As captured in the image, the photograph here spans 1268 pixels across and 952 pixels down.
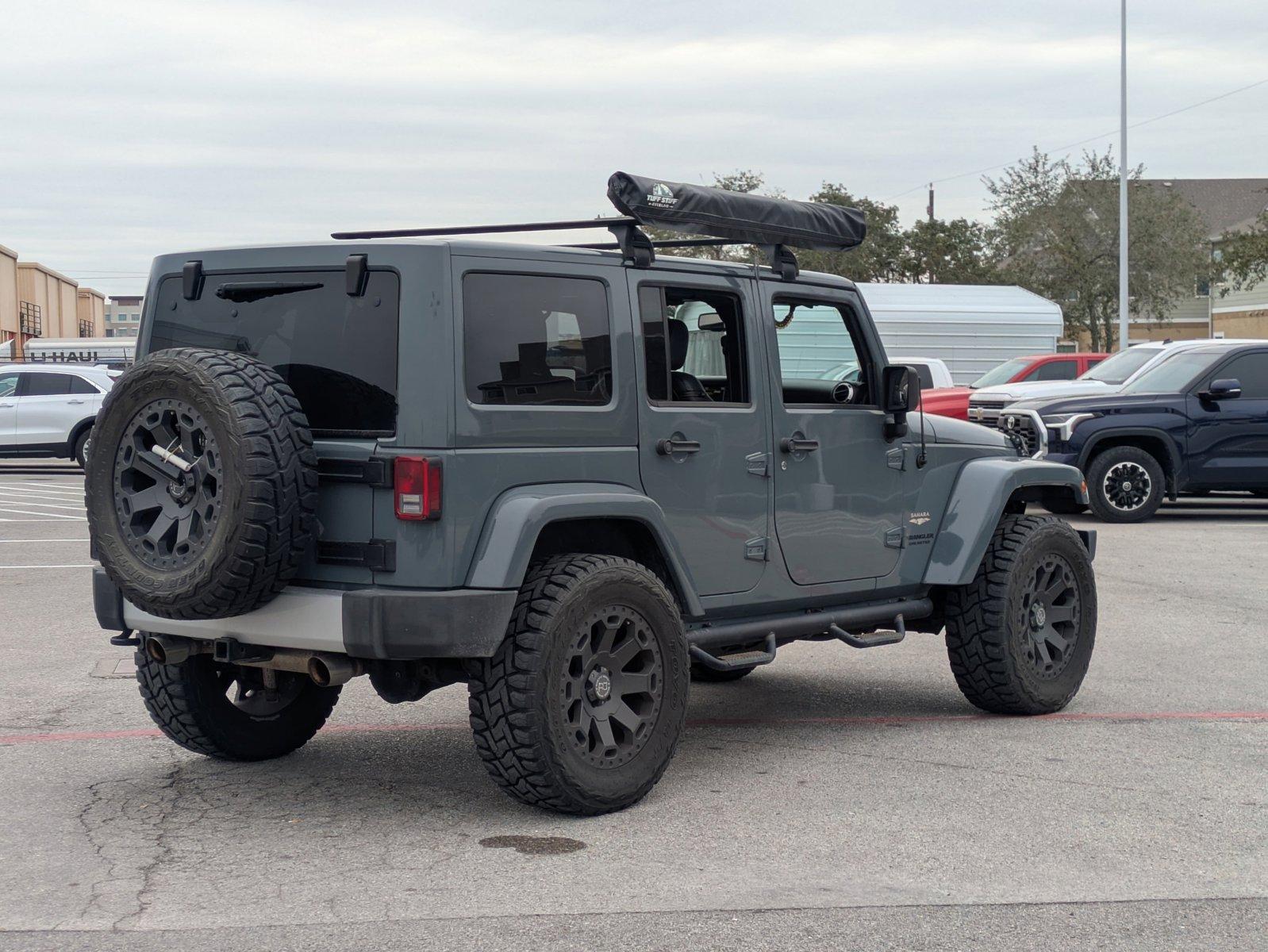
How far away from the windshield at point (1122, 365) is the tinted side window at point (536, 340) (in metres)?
14.2

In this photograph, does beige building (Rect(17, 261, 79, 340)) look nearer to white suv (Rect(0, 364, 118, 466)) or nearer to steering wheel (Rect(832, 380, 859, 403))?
white suv (Rect(0, 364, 118, 466))

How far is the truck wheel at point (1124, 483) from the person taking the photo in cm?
1684

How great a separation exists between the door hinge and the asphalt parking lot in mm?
1167

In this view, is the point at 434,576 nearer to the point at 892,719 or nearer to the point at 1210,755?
the point at 892,719

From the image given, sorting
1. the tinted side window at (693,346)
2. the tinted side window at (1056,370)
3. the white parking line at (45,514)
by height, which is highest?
the tinted side window at (693,346)

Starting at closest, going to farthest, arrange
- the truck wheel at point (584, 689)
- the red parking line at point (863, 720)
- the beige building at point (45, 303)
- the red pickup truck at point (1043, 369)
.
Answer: the truck wheel at point (584, 689) → the red parking line at point (863, 720) → the red pickup truck at point (1043, 369) → the beige building at point (45, 303)

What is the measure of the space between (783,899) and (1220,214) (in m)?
80.7

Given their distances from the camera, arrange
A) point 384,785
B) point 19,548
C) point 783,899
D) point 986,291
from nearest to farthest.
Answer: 1. point 783,899
2. point 384,785
3. point 19,548
4. point 986,291

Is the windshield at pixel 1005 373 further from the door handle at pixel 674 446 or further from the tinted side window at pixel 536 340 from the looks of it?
the tinted side window at pixel 536 340

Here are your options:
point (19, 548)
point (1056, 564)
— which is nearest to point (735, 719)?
point (1056, 564)

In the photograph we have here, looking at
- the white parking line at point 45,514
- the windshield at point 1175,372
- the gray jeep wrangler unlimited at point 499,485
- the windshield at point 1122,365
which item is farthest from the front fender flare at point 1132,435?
the white parking line at point 45,514

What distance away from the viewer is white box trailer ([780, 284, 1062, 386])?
92.7 ft

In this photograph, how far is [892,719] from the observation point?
283 inches

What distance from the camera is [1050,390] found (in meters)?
19.3
